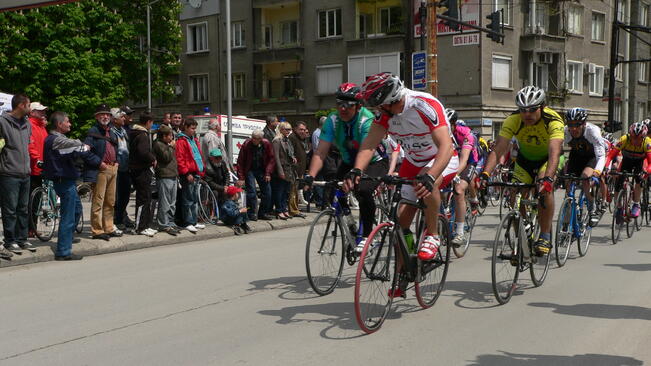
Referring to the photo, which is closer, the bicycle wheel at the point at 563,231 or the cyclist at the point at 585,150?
the bicycle wheel at the point at 563,231

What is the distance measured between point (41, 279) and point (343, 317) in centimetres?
399

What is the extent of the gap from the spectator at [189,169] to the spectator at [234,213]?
1.64ft

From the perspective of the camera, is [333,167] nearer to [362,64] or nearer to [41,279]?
[41,279]

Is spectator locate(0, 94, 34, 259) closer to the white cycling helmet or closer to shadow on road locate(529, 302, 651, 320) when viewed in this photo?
the white cycling helmet

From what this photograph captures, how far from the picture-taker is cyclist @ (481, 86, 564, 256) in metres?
7.24

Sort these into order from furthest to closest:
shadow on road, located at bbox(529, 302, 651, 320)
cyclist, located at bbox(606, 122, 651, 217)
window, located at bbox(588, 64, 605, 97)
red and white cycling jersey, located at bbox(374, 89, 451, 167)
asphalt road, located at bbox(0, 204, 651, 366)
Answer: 1. window, located at bbox(588, 64, 605, 97)
2. cyclist, located at bbox(606, 122, 651, 217)
3. shadow on road, located at bbox(529, 302, 651, 320)
4. red and white cycling jersey, located at bbox(374, 89, 451, 167)
5. asphalt road, located at bbox(0, 204, 651, 366)

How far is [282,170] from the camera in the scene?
533 inches

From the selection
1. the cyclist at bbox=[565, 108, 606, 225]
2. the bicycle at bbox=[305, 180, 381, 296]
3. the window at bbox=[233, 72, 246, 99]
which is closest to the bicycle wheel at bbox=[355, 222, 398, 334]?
the bicycle at bbox=[305, 180, 381, 296]

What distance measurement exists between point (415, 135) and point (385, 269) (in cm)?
133

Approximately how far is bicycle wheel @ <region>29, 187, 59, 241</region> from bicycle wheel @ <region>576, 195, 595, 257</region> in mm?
7690

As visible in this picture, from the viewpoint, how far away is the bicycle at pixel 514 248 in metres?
6.68

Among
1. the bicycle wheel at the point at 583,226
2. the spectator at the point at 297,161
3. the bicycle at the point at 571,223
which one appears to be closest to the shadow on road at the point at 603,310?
the bicycle at the point at 571,223

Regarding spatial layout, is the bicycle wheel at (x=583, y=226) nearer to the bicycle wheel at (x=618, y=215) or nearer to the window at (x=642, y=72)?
the bicycle wheel at (x=618, y=215)

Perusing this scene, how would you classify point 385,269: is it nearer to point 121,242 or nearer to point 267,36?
point 121,242
